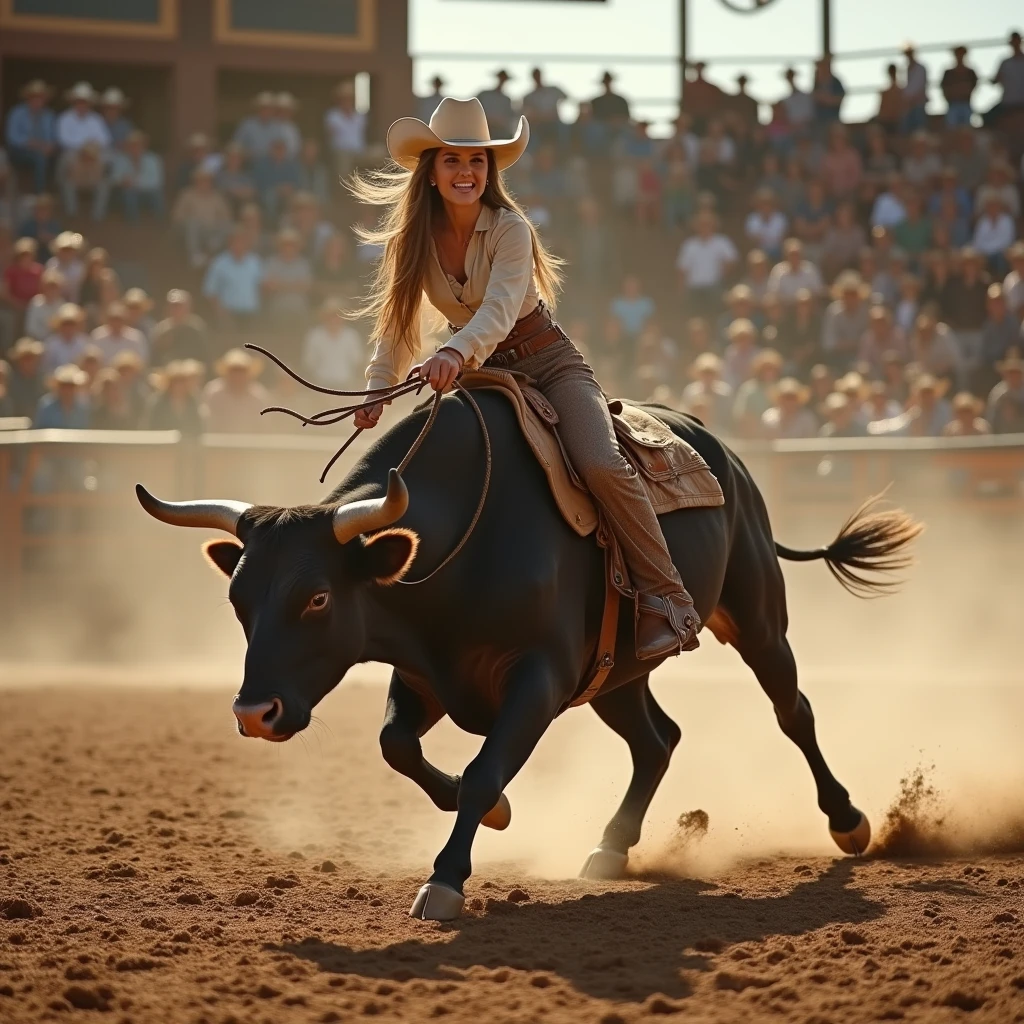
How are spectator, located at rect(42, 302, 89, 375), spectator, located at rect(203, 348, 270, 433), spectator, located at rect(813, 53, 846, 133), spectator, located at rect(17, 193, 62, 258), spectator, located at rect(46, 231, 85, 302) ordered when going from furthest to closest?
spectator, located at rect(813, 53, 846, 133) → spectator, located at rect(17, 193, 62, 258) → spectator, located at rect(46, 231, 85, 302) → spectator, located at rect(42, 302, 89, 375) → spectator, located at rect(203, 348, 270, 433)

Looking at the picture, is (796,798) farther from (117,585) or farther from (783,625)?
(117,585)

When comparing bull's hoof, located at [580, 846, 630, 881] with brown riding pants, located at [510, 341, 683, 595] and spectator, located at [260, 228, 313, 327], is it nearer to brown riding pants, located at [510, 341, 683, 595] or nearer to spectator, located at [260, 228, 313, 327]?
brown riding pants, located at [510, 341, 683, 595]

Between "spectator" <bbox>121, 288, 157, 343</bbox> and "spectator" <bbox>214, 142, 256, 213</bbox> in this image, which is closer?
"spectator" <bbox>121, 288, 157, 343</bbox>

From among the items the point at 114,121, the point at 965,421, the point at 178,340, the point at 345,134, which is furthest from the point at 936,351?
the point at 114,121

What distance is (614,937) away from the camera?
4344 millimetres

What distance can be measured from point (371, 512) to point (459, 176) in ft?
4.02

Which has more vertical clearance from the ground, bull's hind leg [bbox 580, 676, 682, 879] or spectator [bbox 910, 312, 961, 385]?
spectator [bbox 910, 312, 961, 385]

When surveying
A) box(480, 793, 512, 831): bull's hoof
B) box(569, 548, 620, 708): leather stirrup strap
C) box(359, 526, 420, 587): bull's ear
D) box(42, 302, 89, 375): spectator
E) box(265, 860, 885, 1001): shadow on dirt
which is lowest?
box(265, 860, 885, 1001): shadow on dirt

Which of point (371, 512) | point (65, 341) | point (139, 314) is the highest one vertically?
point (139, 314)

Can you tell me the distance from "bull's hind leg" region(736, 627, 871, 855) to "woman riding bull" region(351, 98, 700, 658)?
0.84 m

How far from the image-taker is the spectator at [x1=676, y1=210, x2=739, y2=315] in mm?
16281

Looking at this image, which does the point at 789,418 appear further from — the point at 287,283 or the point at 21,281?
the point at 21,281

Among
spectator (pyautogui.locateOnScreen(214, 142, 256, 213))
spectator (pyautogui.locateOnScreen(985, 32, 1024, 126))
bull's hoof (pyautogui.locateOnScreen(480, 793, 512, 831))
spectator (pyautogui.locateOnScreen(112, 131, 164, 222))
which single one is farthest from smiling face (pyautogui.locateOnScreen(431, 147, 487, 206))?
spectator (pyautogui.locateOnScreen(985, 32, 1024, 126))

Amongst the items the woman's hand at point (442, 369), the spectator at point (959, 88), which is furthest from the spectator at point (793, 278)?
the woman's hand at point (442, 369)
